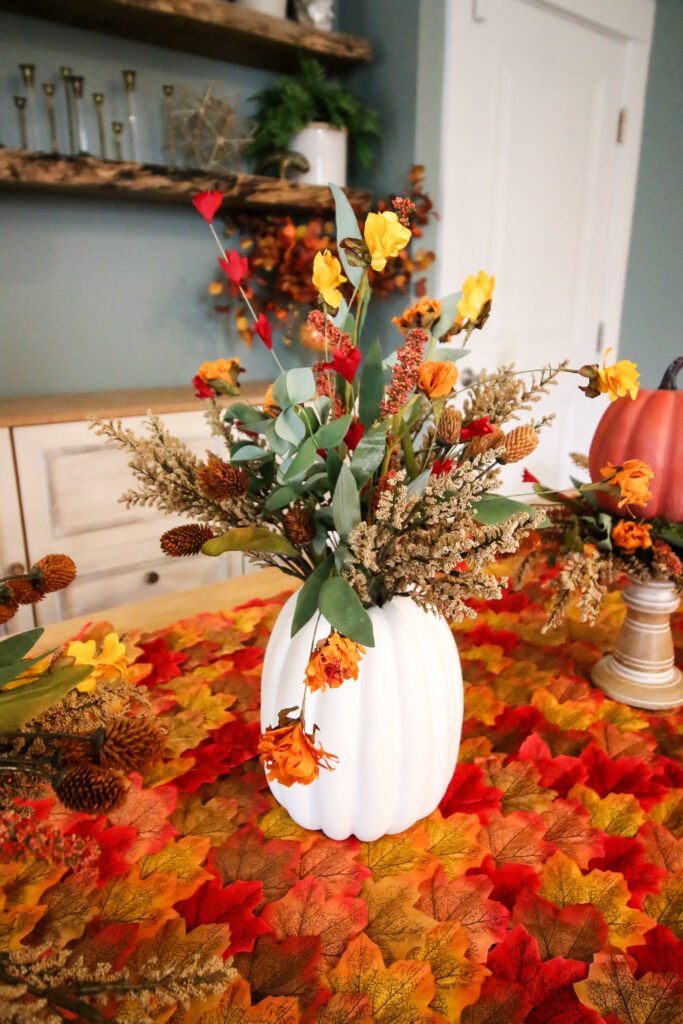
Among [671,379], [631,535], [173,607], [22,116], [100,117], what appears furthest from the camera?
[100,117]

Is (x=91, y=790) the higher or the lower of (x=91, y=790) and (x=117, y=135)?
the lower

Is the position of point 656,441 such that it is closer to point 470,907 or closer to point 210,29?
point 470,907

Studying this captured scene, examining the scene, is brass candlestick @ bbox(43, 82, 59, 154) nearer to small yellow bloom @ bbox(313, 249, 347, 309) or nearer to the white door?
the white door

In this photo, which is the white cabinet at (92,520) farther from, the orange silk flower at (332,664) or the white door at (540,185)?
the orange silk flower at (332,664)

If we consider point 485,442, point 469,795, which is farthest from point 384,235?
point 469,795

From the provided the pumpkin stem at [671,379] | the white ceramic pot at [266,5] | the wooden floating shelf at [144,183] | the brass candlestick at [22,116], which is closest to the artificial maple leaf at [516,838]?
the pumpkin stem at [671,379]

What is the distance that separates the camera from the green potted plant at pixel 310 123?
226cm

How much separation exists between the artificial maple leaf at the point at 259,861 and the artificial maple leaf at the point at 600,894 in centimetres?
20

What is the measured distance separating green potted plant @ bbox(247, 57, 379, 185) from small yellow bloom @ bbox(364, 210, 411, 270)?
2.02 metres

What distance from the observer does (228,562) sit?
2.21 metres

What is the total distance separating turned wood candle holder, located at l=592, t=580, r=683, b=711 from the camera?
2.62ft

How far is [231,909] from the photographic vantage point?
52 cm

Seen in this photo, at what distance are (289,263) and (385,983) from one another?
7.39 ft

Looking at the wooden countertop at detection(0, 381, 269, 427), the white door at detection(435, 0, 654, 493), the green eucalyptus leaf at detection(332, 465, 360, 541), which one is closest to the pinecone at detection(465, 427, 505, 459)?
the green eucalyptus leaf at detection(332, 465, 360, 541)
